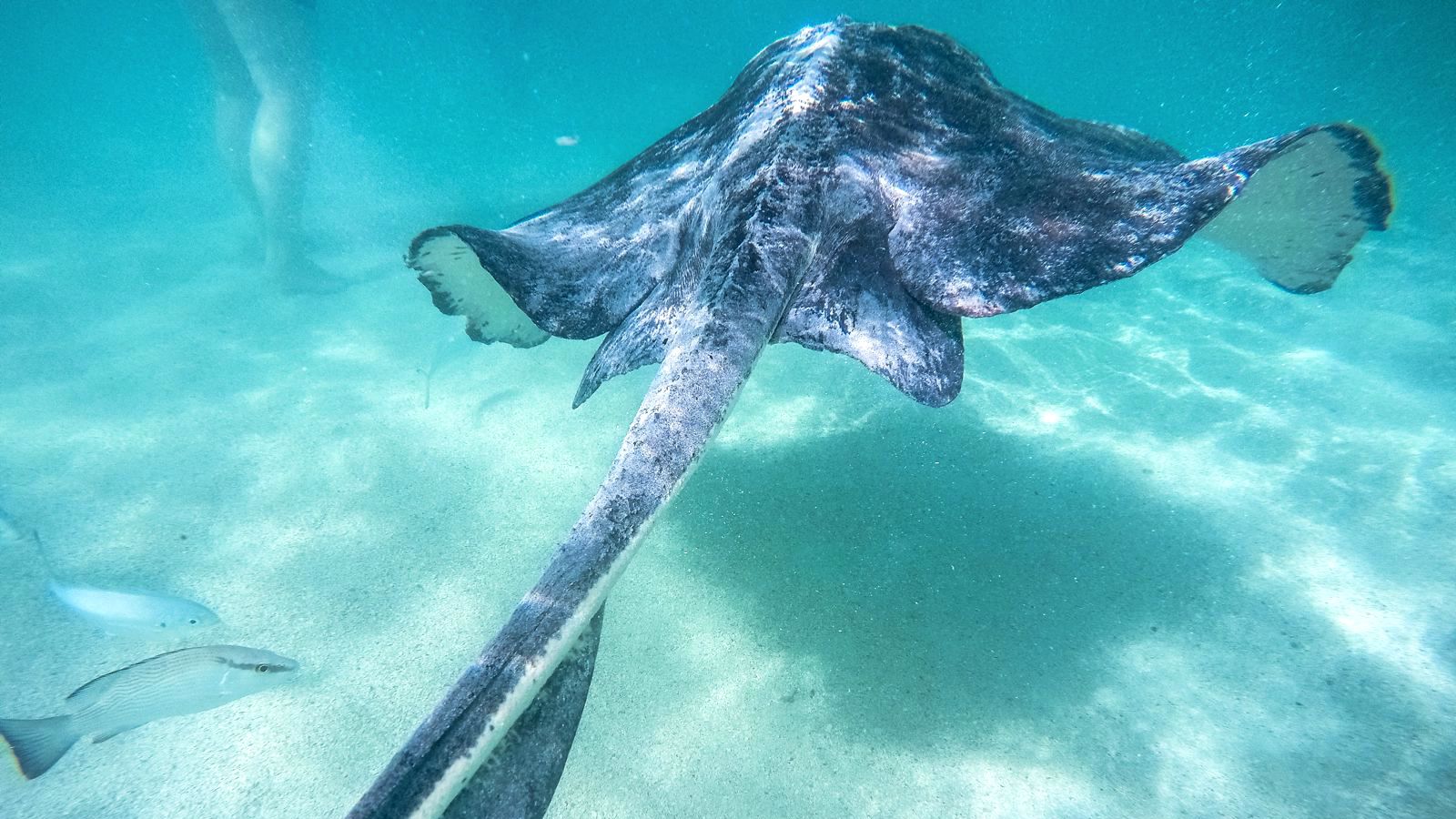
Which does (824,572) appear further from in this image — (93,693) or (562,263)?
(93,693)

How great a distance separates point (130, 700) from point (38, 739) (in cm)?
45

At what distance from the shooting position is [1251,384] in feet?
→ 22.4

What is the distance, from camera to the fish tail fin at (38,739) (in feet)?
8.70

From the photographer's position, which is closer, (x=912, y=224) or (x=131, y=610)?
(x=912, y=224)

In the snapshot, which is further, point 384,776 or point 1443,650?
point 1443,650

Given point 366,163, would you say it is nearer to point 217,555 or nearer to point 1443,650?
point 217,555

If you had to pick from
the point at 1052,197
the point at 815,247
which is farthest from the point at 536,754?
the point at 1052,197

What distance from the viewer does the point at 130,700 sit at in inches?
107

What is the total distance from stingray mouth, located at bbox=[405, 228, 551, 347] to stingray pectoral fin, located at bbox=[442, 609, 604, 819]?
7.25ft

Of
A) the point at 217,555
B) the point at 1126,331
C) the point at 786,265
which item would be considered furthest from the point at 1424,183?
the point at 217,555

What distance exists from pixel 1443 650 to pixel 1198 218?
3.43 metres

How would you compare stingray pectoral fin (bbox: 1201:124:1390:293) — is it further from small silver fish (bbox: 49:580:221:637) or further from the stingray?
small silver fish (bbox: 49:580:221:637)

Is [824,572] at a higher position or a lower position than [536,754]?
lower

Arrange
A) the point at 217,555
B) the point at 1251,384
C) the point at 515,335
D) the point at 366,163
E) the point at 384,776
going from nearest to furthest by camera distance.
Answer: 1. the point at 384,776
2. the point at 515,335
3. the point at 217,555
4. the point at 1251,384
5. the point at 366,163
